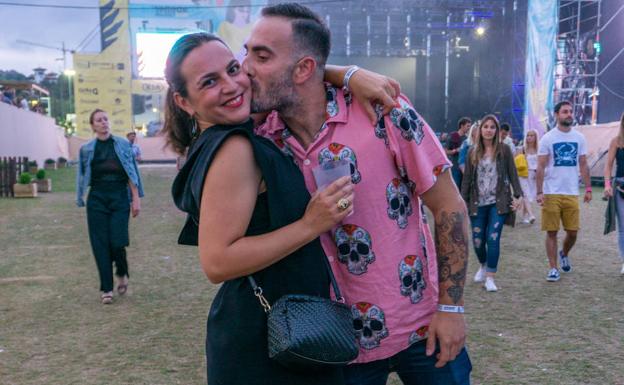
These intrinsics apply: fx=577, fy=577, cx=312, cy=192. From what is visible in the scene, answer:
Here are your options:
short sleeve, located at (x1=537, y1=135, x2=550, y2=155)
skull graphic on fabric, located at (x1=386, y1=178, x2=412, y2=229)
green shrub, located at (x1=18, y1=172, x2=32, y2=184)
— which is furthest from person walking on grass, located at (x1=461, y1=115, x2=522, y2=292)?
green shrub, located at (x1=18, y1=172, x2=32, y2=184)

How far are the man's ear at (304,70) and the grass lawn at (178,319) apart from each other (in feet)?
8.93

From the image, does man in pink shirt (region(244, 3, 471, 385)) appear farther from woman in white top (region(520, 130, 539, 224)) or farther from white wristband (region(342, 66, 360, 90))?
woman in white top (region(520, 130, 539, 224))

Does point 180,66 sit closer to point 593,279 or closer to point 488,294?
point 488,294

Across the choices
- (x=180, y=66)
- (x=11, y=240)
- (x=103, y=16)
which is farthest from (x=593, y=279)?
(x=103, y=16)

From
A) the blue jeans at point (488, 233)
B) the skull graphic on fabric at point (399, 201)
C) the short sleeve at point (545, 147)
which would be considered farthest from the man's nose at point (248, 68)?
the short sleeve at point (545, 147)

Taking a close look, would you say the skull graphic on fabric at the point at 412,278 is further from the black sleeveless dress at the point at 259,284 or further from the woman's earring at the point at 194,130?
the woman's earring at the point at 194,130

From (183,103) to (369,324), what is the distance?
936 millimetres

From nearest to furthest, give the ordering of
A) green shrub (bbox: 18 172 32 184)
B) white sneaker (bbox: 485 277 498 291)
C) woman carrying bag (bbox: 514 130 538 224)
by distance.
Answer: white sneaker (bbox: 485 277 498 291)
woman carrying bag (bbox: 514 130 538 224)
green shrub (bbox: 18 172 32 184)

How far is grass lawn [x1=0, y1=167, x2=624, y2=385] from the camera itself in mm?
4215

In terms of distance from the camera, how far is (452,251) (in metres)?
2.00

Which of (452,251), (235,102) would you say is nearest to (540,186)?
(452,251)

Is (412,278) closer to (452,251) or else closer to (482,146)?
(452,251)

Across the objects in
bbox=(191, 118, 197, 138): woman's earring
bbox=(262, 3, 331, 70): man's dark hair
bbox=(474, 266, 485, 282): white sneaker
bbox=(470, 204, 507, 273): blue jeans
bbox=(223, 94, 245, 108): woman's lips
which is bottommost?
bbox=(474, 266, 485, 282): white sneaker

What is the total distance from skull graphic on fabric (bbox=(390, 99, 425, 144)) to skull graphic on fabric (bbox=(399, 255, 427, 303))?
0.41m
